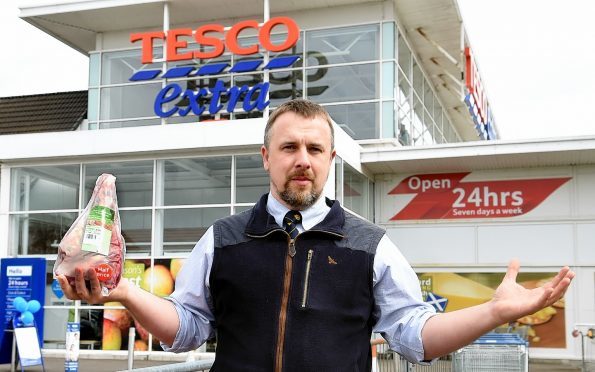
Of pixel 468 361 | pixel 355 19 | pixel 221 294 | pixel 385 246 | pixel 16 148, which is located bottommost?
pixel 468 361

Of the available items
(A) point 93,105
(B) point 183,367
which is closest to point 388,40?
(A) point 93,105

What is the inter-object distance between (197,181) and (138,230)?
6.11 ft

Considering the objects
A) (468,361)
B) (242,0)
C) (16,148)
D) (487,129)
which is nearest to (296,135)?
(468,361)

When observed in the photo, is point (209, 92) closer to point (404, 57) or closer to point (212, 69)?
point (212, 69)

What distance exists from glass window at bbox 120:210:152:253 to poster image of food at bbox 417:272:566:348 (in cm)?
662

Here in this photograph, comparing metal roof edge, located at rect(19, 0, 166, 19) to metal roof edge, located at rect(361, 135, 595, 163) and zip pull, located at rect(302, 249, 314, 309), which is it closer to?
metal roof edge, located at rect(361, 135, 595, 163)

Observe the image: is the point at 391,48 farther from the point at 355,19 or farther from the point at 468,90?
the point at 468,90

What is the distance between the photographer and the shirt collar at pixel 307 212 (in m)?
2.83

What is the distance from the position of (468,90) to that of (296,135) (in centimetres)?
1955

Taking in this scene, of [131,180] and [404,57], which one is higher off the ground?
[404,57]

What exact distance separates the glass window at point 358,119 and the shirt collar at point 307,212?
663 inches

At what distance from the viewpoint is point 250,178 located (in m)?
16.7

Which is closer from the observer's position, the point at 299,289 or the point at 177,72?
the point at 299,289

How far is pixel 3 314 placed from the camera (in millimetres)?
13617
